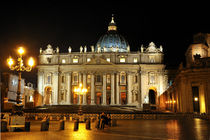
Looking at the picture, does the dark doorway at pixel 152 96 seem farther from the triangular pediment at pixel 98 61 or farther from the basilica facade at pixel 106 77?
the triangular pediment at pixel 98 61

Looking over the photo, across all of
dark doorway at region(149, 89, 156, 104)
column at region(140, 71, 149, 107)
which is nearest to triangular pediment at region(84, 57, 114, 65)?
column at region(140, 71, 149, 107)

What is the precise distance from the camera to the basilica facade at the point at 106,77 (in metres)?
65.4

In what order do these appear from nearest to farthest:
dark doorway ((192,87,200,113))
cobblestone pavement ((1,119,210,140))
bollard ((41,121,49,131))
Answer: cobblestone pavement ((1,119,210,140)) < bollard ((41,121,49,131)) < dark doorway ((192,87,200,113))

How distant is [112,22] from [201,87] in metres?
56.6

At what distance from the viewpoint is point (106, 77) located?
6625cm

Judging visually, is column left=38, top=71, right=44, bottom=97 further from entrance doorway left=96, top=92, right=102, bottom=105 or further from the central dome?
the central dome

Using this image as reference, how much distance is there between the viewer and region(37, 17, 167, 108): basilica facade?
65438mm

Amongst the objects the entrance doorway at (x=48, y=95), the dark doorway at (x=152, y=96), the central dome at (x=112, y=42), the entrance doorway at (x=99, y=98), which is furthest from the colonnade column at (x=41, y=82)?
the dark doorway at (x=152, y=96)

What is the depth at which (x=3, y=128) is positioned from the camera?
15.7 metres

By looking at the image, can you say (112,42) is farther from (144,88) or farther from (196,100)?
(196,100)

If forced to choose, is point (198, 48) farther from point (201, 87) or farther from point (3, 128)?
point (3, 128)

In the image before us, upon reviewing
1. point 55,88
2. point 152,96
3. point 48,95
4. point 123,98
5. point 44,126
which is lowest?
point 44,126

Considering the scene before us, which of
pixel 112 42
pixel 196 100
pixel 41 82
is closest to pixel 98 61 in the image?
pixel 41 82

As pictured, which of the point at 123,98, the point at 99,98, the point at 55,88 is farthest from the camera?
the point at 55,88
